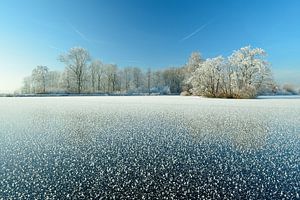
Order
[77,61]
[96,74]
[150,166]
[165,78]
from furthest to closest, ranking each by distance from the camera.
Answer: [165,78] → [96,74] → [77,61] → [150,166]

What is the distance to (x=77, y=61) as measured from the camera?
200 feet

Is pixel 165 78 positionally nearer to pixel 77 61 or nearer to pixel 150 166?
pixel 77 61

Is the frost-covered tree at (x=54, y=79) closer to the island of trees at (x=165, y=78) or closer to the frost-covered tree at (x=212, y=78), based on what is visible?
the island of trees at (x=165, y=78)

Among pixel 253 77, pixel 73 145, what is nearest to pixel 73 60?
pixel 253 77

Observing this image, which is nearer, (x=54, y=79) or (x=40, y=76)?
(x=40, y=76)

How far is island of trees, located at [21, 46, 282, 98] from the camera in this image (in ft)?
127

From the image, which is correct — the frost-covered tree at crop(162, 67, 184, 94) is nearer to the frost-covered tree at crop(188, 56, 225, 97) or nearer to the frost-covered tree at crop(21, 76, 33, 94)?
the frost-covered tree at crop(188, 56, 225, 97)

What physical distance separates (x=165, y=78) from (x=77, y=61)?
118 ft

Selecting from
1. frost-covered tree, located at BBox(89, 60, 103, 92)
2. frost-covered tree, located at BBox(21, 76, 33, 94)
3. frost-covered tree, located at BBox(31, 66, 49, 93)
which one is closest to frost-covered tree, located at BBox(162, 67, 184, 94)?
frost-covered tree, located at BBox(89, 60, 103, 92)

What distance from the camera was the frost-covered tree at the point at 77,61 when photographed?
6007cm

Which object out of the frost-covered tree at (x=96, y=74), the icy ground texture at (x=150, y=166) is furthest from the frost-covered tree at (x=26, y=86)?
the icy ground texture at (x=150, y=166)

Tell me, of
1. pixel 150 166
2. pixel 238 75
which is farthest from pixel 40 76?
pixel 150 166

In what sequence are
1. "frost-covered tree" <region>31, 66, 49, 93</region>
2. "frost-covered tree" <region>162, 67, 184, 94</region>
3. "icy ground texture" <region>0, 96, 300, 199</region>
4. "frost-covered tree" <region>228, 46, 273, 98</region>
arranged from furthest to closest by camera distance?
"frost-covered tree" <region>162, 67, 184, 94</region> < "frost-covered tree" <region>31, 66, 49, 93</region> < "frost-covered tree" <region>228, 46, 273, 98</region> < "icy ground texture" <region>0, 96, 300, 199</region>

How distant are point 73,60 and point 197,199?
203 ft
